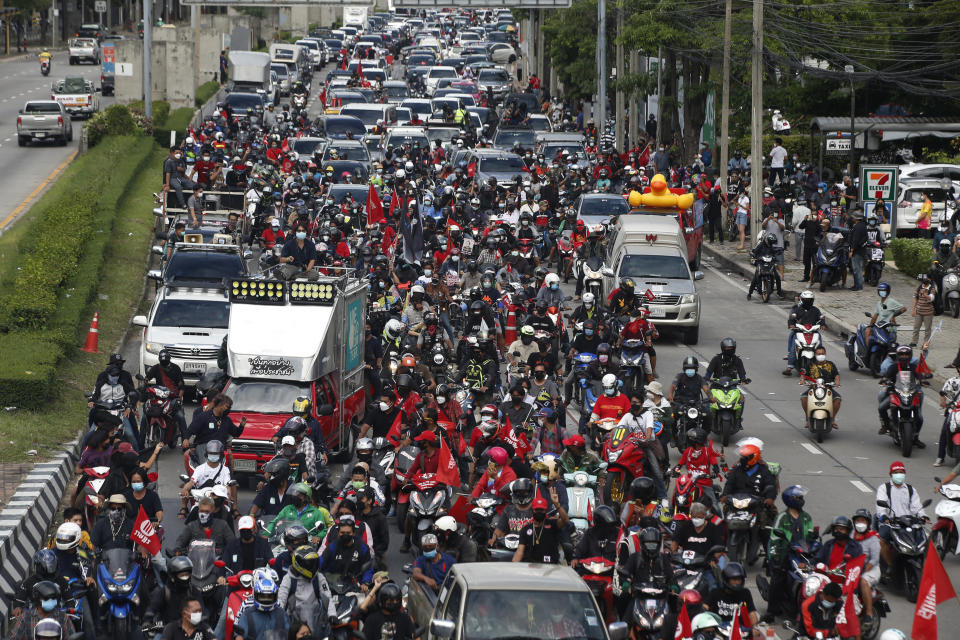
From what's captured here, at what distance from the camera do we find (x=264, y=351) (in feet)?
69.2

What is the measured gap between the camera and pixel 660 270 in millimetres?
30141

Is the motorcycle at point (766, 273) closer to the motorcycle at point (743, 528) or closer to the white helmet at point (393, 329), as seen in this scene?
the white helmet at point (393, 329)

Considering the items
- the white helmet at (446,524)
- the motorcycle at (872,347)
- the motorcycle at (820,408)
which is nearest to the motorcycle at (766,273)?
the motorcycle at (872,347)

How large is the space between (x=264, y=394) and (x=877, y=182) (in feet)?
70.4

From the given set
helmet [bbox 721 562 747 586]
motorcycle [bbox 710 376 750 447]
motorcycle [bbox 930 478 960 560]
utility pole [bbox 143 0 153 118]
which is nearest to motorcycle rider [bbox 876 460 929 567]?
motorcycle [bbox 930 478 960 560]

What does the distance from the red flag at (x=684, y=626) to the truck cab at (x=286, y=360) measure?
304 inches

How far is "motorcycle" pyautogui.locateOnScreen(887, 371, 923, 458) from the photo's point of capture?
868 inches

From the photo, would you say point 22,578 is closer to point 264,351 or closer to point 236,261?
point 264,351

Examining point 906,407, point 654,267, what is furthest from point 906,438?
point 654,267

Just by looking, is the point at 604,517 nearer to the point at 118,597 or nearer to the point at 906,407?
the point at 118,597

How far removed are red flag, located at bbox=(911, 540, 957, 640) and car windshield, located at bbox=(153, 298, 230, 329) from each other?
46.1 ft

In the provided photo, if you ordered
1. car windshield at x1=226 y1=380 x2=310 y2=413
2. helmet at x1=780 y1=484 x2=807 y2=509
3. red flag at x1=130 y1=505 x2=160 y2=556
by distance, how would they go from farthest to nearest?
car windshield at x1=226 y1=380 x2=310 y2=413
helmet at x1=780 y1=484 x2=807 y2=509
red flag at x1=130 y1=505 x2=160 y2=556

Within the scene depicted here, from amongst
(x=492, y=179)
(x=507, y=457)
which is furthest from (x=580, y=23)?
(x=507, y=457)

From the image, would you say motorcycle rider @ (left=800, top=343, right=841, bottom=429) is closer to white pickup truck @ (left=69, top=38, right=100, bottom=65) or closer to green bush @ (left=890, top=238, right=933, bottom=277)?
green bush @ (left=890, top=238, right=933, bottom=277)
